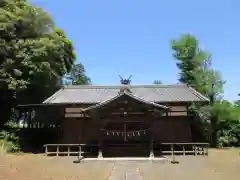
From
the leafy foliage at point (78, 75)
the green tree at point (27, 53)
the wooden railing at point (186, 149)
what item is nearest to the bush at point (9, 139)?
the green tree at point (27, 53)

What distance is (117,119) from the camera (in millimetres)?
18906

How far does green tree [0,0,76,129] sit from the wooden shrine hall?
1.89 m

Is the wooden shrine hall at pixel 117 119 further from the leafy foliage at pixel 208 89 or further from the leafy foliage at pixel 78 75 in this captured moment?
the leafy foliage at pixel 78 75

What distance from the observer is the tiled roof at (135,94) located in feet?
75.8

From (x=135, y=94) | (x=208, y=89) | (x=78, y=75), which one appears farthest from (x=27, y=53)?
(x=78, y=75)

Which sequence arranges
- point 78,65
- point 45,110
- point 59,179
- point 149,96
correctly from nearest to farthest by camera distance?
point 59,179 → point 149,96 → point 45,110 → point 78,65

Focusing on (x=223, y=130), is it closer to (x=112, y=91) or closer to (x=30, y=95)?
(x=112, y=91)

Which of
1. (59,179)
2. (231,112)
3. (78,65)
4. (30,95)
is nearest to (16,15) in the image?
(30,95)

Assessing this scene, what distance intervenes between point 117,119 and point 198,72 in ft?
53.8

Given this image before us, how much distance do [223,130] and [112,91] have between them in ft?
43.1

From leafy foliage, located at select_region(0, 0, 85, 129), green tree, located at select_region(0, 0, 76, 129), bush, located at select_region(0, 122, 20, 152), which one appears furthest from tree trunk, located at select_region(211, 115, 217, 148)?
bush, located at select_region(0, 122, 20, 152)

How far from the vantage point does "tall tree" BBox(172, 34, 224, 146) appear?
30.0 meters

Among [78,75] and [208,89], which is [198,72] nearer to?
[208,89]

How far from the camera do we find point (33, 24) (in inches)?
1020
